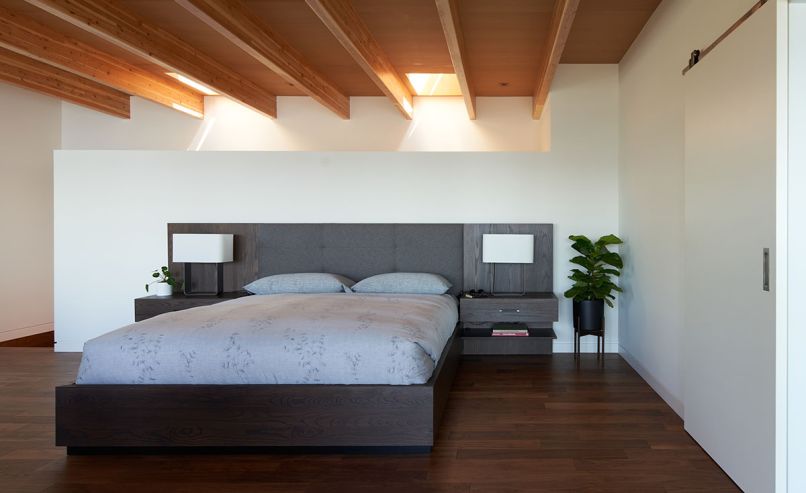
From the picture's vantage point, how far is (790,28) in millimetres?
1827

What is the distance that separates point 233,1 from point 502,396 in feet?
9.13

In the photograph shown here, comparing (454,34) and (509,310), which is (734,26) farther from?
(509,310)

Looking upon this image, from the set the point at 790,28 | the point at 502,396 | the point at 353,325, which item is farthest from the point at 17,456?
the point at 790,28

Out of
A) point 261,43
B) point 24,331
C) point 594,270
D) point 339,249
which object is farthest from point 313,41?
point 24,331

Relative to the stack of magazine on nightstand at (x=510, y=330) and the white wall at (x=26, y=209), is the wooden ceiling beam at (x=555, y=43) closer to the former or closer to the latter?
the stack of magazine on nightstand at (x=510, y=330)

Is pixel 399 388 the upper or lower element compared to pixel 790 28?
lower

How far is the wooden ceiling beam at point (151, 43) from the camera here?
3035mm

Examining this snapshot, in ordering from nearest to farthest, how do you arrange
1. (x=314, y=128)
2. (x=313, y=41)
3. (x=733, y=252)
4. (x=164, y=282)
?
1. (x=733, y=252)
2. (x=313, y=41)
3. (x=164, y=282)
4. (x=314, y=128)

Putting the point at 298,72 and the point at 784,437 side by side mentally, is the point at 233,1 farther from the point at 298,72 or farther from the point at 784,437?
the point at 784,437

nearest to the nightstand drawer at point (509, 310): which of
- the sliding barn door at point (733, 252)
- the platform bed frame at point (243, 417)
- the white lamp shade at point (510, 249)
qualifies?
the white lamp shade at point (510, 249)

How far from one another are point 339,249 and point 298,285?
1.86 feet

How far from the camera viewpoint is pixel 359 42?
3.54 m

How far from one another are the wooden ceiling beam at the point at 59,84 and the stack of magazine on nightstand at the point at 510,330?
4.19 m

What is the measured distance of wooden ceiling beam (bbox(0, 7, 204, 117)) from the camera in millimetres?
3508
